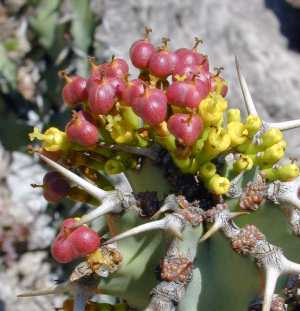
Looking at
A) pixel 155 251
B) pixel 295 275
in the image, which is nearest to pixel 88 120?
pixel 155 251

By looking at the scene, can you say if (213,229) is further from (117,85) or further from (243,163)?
(117,85)

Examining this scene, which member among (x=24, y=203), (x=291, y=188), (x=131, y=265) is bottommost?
(x=24, y=203)

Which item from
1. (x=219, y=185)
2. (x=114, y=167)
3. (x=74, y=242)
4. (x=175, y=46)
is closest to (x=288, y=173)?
(x=219, y=185)

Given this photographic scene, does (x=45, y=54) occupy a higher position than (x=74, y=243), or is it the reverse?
(x=74, y=243)

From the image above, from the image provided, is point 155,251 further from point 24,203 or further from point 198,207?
point 24,203

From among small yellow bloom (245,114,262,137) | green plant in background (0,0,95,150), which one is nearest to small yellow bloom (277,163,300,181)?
small yellow bloom (245,114,262,137)

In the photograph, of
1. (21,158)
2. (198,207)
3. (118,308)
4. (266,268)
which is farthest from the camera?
(21,158)

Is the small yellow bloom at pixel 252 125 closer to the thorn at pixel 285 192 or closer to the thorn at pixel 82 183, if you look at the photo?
the thorn at pixel 285 192

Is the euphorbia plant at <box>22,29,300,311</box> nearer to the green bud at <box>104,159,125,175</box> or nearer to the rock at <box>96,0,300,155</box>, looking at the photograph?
the green bud at <box>104,159,125,175</box>
